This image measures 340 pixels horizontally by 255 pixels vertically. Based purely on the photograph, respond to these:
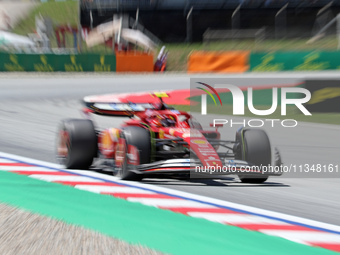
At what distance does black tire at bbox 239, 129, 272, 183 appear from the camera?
6.20 metres

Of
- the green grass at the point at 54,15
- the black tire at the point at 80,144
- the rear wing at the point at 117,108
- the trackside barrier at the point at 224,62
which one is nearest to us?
the black tire at the point at 80,144

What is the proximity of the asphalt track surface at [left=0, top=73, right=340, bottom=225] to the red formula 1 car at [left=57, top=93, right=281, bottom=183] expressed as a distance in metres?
0.21

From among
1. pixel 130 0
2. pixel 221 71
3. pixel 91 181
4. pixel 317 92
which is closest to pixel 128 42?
pixel 130 0

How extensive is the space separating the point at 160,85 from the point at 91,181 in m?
15.6

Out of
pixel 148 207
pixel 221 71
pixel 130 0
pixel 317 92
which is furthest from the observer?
pixel 130 0

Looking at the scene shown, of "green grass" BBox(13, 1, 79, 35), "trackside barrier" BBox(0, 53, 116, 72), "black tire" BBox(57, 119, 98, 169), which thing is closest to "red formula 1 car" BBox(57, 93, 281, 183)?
"black tire" BBox(57, 119, 98, 169)

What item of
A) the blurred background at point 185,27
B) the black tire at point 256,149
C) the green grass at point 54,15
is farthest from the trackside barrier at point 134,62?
the black tire at point 256,149

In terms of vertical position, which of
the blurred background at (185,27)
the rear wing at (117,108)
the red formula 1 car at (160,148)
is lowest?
the red formula 1 car at (160,148)

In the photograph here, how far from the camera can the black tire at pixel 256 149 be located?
620 centimetres

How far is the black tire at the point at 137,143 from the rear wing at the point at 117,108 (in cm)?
76

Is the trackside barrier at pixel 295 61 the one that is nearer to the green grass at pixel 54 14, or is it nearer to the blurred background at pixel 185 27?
the blurred background at pixel 185 27

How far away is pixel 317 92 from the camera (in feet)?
41.3

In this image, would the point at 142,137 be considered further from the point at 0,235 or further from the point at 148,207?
the point at 0,235

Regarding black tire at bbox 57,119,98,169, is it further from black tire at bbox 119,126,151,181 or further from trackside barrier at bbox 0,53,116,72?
trackside barrier at bbox 0,53,116,72
